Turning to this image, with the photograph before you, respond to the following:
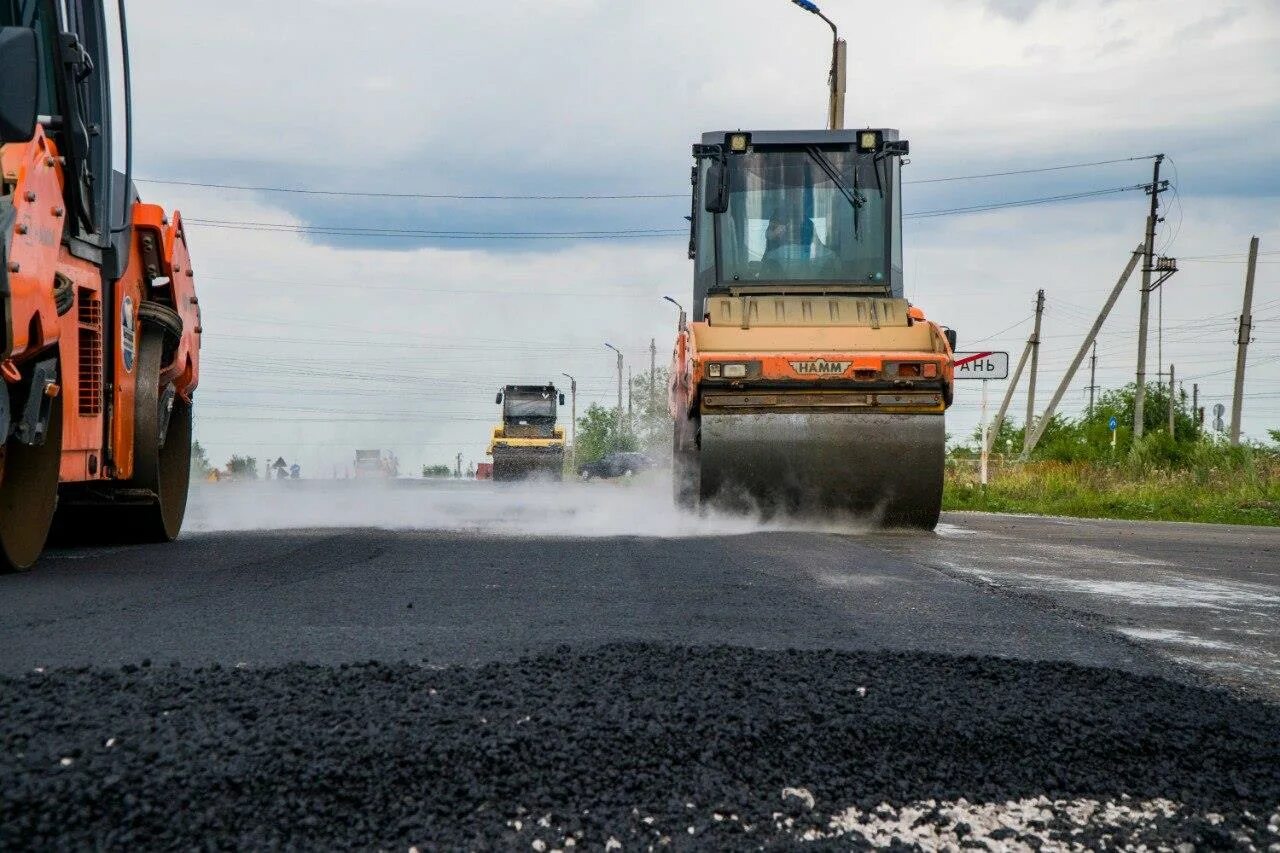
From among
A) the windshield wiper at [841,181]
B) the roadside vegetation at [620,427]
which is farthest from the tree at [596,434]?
the windshield wiper at [841,181]

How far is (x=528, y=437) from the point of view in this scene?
44.2m

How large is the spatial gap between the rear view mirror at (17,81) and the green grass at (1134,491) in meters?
17.5

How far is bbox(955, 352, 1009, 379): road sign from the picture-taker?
879 inches

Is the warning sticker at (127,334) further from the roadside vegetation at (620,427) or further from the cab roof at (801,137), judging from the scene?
the roadside vegetation at (620,427)

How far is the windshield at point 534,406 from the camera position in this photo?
44500 millimetres

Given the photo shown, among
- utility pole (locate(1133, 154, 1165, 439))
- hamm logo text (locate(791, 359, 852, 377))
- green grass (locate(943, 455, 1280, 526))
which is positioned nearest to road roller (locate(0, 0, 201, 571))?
hamm logo text (locate(791, 359, 852, 377))

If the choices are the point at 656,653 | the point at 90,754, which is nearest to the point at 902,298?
the point at 656,653

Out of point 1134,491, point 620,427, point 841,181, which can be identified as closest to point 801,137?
point 841,181

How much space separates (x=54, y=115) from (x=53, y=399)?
53.2 inches

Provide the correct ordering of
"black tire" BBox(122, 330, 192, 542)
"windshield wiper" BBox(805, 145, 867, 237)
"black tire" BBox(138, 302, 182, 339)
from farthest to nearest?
"windshield wiper" BBox(805, 145, 867, 237) < "black tire" BBox(138, 302, 182, 339) < "black tire" BBox(122, 330, 192, 542)

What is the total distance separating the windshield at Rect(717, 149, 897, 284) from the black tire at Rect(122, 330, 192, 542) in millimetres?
5263

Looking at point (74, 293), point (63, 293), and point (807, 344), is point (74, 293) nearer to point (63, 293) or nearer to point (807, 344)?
point (63, 293)

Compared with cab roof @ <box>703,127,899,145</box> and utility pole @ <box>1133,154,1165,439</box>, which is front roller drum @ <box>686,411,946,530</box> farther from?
utility pole @ <box>1133,154,1165,439</box>

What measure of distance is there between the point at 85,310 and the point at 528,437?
1457 inches
